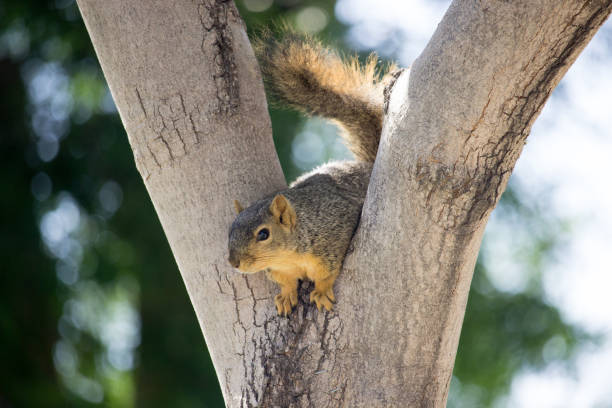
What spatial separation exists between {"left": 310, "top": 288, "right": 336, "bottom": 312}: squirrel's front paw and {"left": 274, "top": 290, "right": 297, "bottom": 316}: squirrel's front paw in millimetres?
44

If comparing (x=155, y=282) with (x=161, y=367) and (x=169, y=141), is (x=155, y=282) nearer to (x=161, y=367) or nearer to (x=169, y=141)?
(x=161, y=367)

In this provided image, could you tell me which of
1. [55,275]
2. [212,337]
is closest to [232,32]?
[212,337]

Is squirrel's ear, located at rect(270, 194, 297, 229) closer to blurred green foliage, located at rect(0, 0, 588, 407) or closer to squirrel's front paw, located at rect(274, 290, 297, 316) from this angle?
squirrel's front paw, located at rect(274, 290, 297, 316)

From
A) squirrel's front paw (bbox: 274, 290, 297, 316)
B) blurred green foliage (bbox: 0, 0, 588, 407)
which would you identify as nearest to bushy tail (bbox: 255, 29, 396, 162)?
squirrel's front paw (bbox: 274, 290, 297, 316)

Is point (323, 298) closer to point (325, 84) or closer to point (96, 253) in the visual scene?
point (325, 84)

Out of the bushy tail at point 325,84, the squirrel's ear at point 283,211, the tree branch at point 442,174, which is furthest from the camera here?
the bushy tail at point 325,84

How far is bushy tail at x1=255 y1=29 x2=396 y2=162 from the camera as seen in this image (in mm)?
1632

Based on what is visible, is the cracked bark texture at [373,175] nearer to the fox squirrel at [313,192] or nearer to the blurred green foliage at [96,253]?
the fox squirrel at [313,192]

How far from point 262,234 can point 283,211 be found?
0.08 m

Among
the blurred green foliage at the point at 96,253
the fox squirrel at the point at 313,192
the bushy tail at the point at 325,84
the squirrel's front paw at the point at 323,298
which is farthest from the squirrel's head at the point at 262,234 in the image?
the blurred green foliage at the point at 96,253

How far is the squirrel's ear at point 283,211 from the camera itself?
1.39 metres

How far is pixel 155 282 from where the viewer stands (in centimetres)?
331

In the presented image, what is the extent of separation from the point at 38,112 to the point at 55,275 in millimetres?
962

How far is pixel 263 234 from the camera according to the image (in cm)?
140
